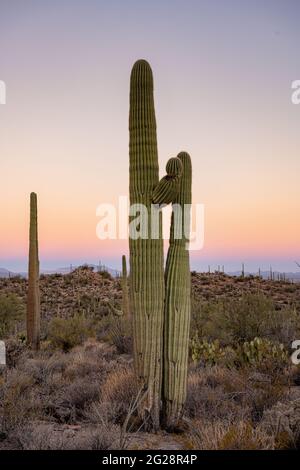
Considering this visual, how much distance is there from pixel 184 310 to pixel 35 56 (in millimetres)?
11300

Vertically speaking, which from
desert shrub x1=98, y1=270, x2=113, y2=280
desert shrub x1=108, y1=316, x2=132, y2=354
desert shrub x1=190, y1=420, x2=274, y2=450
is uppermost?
desert shrub x1=190, y1=420, x2=274, y2=450

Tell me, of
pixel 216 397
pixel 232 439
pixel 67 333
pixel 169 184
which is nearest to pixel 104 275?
pixel 67 333

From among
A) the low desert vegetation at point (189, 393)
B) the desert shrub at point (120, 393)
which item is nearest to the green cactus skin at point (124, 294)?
the low desert vegetation at point (189, 393)

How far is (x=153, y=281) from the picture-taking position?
7.23m

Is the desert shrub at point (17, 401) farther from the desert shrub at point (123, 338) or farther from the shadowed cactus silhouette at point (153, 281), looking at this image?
the desert shrub at point (123, 338)

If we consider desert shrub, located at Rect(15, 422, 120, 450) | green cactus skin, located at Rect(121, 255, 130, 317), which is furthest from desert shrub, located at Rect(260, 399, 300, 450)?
green cactus skin, located at Rect(121, 255, 130, 317)

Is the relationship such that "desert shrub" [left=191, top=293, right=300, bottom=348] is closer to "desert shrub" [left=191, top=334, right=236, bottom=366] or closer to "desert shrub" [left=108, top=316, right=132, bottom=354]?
"desert shrub" [left=108, top=316, right=132, bottom=354]

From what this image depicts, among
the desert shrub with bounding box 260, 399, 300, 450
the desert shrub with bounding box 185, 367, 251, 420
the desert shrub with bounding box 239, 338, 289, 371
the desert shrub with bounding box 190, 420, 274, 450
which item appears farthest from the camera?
the desert shrub with bounding box 239, 338, 289, 371

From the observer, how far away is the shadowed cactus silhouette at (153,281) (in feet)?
23.7

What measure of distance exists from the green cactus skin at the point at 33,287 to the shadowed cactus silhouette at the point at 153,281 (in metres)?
8.65

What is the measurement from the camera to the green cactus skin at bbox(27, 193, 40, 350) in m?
15.3

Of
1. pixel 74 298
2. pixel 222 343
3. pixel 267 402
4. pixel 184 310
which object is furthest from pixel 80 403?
pixel 74 298

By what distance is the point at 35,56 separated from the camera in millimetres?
15609
